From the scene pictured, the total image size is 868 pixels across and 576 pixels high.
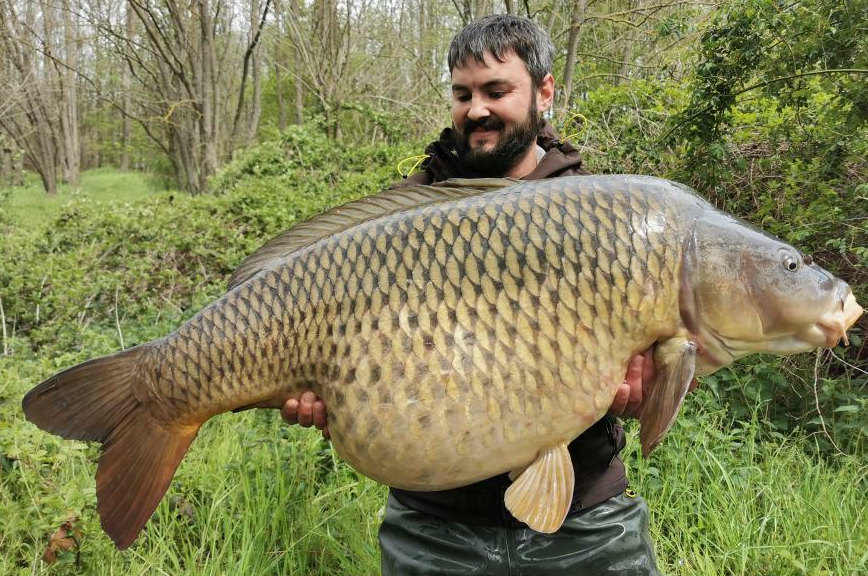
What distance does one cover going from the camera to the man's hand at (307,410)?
1.08 metres

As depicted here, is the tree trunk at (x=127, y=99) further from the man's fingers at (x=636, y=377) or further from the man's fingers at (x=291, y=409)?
the man's fingers at (x=636, y=377)

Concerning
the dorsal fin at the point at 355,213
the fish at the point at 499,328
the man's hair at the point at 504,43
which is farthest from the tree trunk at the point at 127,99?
the fish at the point at 499,328

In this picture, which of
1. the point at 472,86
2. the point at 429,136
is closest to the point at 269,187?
the point at 429,136

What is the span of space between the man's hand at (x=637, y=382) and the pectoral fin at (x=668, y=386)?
0.07 feet

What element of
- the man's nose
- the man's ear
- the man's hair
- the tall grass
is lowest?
the tall grass

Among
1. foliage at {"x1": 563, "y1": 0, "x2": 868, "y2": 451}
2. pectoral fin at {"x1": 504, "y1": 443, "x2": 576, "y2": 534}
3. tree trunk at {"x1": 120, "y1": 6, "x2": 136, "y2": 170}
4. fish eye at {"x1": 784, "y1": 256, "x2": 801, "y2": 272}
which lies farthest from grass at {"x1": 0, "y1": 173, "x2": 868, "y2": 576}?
tree trunk at {"x1": 120, "y1": 6, "x2": 136, "y2": 170}

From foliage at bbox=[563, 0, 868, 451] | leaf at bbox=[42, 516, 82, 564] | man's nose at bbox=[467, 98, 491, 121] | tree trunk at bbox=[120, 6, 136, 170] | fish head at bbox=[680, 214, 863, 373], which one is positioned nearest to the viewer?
fish head at bbox=[680, 214, 863, 373]

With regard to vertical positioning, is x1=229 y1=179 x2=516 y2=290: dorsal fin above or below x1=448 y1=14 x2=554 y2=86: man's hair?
below

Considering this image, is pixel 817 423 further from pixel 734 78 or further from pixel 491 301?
pixel 491 301

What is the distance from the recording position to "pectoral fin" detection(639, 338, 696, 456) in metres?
0.95

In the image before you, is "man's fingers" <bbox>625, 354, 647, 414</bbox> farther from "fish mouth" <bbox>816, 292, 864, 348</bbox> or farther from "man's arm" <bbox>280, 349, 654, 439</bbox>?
"fish mouth" <bbox>816, 292, 864, 348</bbox>

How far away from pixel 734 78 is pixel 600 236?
2128mm

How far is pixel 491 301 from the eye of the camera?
0.96m

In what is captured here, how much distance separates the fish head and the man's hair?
0.64 metres
